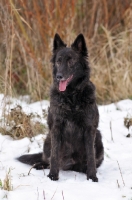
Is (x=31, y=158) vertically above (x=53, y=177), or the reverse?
(x=31, y=158)

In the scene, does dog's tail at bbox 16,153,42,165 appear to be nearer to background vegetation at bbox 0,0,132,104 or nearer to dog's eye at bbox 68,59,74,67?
dog's eye at bbox 68,59,74,67

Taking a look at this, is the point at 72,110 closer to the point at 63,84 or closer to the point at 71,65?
the point at 63,84

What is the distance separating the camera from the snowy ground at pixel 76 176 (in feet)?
11.4

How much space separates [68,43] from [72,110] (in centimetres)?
345

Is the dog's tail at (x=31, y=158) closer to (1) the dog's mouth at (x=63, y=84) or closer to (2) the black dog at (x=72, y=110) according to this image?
(2) the black dog at (x=72, y=110)

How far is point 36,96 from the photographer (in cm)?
731

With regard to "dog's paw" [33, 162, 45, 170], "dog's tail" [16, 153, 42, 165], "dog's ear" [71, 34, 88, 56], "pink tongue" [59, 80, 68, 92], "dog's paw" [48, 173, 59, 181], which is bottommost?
"dog's paw" [48, 173, 59, 181]

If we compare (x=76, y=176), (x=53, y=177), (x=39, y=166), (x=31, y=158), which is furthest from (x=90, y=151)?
(x=31, y=158)

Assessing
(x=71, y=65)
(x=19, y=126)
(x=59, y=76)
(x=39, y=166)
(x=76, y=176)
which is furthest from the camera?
(x=19, y=126)

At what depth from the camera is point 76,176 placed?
14.1ft

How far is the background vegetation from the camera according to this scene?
288 inches

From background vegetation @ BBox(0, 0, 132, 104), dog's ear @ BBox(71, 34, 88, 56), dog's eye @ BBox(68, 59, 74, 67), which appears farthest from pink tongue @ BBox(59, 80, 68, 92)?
background vegetation @ BBox(0, 0, 132, 104)

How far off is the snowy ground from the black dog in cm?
20

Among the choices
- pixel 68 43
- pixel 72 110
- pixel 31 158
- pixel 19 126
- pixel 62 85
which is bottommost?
pixel 31 158
